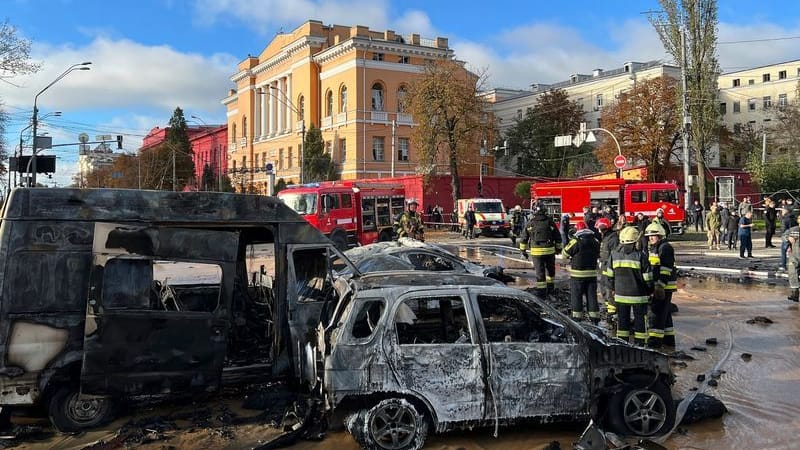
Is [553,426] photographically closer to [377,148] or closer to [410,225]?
[410,225]

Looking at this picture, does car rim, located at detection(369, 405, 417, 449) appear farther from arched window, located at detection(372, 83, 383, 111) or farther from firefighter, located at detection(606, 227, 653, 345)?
arched window, located at detection(372, 83, 383, 111)

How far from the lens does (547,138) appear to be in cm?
6175

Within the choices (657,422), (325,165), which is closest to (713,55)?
(325,165)

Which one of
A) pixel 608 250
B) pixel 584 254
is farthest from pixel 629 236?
pixel 608 250

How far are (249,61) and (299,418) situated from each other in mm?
74214

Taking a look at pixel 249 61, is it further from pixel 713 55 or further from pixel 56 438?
pixel 56 438

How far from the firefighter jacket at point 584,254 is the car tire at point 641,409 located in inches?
160

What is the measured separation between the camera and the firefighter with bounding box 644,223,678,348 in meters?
7.95

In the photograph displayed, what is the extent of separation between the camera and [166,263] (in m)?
5.91

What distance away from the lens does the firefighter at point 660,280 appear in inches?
313

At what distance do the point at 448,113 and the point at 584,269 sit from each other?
3182 centimetres

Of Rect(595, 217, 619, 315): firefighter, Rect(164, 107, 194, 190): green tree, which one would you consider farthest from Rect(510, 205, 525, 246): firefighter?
Rect(164, 107, 194, 190): green tree

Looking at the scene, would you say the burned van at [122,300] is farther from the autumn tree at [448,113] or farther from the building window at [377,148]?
the building window at [377,148]

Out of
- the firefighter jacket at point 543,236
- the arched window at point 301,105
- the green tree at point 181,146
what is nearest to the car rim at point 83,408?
the firefighter jacket at point 543,236
